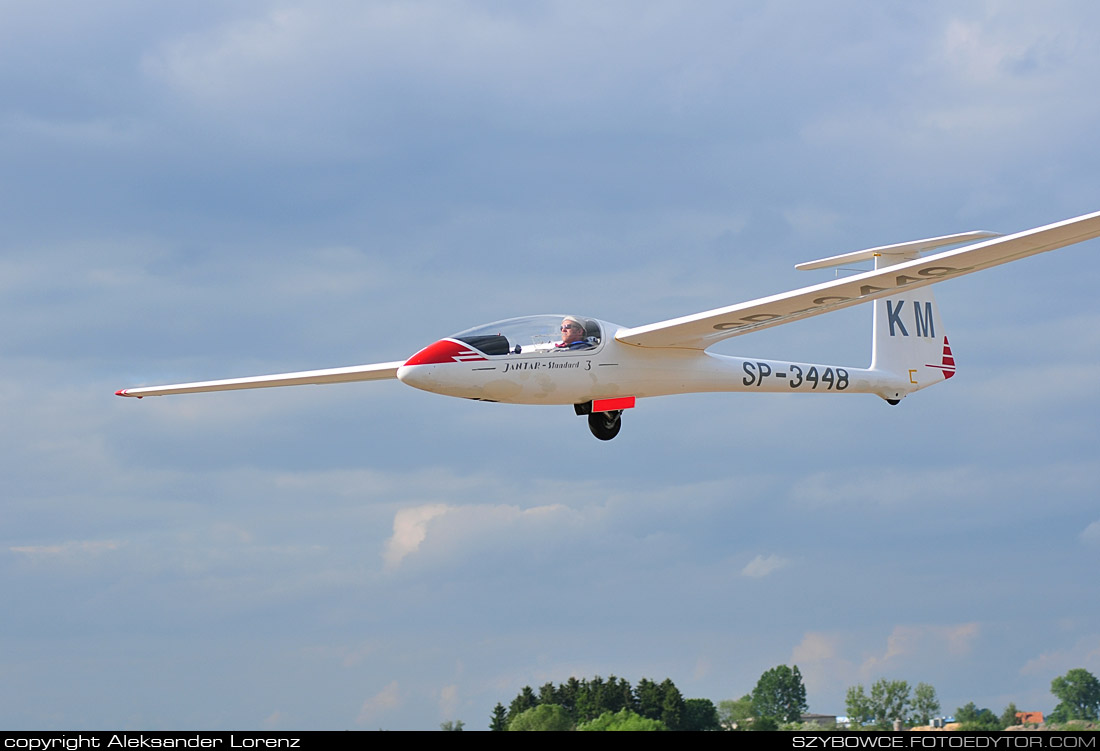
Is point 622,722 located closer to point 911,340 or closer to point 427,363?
point 911,340

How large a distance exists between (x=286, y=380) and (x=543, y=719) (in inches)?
874

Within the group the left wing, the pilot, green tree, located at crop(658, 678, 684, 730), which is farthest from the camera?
green tree, located at crop(658, 678, 684, 730)

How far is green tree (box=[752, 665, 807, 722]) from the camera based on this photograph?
56062mm

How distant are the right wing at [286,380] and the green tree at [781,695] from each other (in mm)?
40260

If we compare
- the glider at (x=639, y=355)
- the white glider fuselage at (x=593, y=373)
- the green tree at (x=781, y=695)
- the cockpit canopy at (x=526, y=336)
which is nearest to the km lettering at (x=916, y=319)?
the glider at (x=639, y=355)

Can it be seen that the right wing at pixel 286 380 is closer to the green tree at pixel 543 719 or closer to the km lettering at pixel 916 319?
the km lettering at pixel 916 319

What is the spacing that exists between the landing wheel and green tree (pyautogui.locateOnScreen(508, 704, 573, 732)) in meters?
17.4

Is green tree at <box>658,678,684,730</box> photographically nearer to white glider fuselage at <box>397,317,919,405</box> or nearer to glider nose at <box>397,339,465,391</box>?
white glider fuselage at <box>397,317,919,405</box>

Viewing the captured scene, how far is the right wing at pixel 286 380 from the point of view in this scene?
20.6m

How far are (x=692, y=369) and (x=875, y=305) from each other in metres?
6.74

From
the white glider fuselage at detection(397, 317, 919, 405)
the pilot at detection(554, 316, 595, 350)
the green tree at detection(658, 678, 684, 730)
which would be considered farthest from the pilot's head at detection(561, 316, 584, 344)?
the green tree at detection(658, 678, 684, 730)
